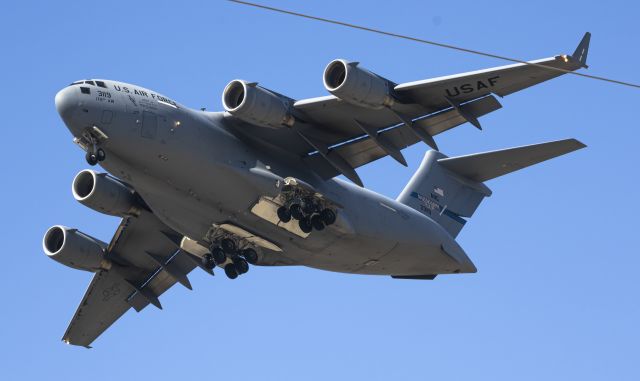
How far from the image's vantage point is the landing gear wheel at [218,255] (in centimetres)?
Answer: 2133

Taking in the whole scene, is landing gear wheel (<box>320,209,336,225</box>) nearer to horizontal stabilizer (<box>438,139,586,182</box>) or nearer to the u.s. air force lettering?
the u.s. air force lettering

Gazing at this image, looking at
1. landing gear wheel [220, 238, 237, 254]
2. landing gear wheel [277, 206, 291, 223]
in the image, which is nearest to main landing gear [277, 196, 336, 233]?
landing gear wheel [277, 206, 291, 223]

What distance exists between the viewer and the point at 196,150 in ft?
64.4

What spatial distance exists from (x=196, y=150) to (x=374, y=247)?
3.91 metres

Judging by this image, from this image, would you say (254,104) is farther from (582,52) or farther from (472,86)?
(582,52)

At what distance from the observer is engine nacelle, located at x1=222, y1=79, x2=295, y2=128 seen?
19.4m

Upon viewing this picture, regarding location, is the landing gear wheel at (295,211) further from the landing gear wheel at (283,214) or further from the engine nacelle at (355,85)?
the engine nacelle at (355,85)

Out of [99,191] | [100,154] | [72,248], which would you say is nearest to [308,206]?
[100,154]

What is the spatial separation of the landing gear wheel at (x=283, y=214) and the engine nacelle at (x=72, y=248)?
5085 mm

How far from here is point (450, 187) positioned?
24.1 m

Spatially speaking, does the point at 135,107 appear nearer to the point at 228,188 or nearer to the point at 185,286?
the point at 228,188

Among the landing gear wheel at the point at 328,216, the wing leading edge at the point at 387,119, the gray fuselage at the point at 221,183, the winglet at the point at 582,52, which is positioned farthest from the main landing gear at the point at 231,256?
the winglet at the point at 582,52

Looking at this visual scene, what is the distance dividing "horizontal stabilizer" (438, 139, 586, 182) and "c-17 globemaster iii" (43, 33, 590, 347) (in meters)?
0.03

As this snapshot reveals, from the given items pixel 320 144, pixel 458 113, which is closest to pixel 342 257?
pixel 320 144
